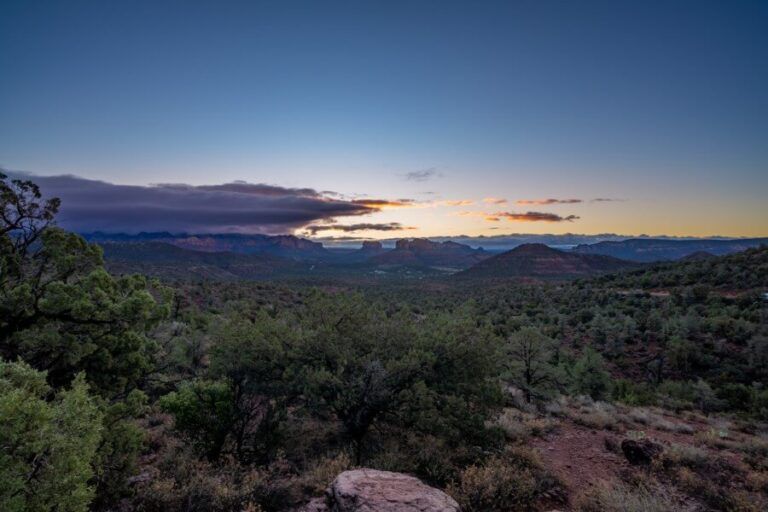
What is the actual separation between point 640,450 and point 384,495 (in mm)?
7731

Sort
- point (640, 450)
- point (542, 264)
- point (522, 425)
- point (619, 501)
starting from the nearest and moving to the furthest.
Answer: point (619, 501) < point (640, 450) < point (522, 425) < point (542, 264)

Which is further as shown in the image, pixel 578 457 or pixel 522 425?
pixel 522 425

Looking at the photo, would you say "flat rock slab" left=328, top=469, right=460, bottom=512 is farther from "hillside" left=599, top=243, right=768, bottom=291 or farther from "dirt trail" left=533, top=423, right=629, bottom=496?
"hillside" left=599, top=243, right=768, bottom=291

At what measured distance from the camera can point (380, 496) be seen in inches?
224

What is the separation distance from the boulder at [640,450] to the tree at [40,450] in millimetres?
11551

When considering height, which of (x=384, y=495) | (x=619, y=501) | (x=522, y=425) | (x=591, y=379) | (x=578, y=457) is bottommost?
(x=591, y=379)

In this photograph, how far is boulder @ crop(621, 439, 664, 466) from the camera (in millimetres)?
9227

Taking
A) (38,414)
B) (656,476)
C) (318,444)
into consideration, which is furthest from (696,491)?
(38,414)

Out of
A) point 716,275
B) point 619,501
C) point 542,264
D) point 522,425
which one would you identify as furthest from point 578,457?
point 542,264

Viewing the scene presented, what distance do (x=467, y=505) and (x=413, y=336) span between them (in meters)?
5.08

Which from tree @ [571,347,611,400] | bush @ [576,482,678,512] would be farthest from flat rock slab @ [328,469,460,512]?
tree @ [571,347,611,400]

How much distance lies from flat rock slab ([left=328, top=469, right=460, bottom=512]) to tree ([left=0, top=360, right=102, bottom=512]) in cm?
348

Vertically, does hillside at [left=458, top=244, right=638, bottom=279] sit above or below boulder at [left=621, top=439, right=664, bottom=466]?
below

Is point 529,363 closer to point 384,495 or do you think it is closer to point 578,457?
point 578,457
